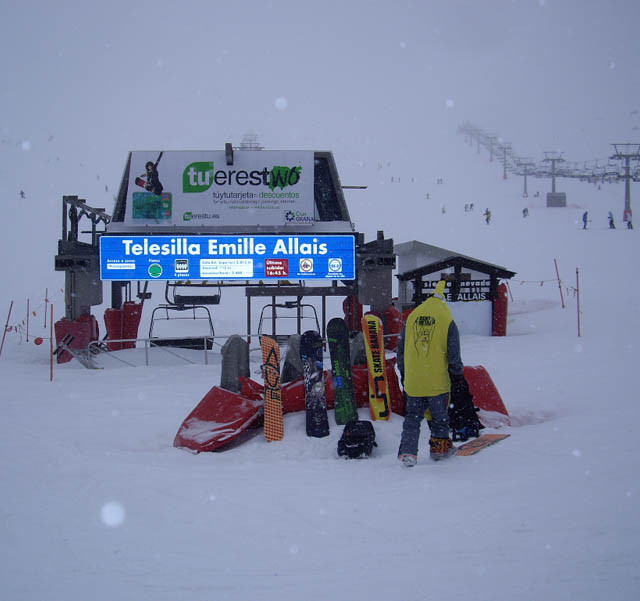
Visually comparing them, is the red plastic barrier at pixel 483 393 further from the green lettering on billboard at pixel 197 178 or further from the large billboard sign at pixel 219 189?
the green lettering on billboard at pixel 197 178

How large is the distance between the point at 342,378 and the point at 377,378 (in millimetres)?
456

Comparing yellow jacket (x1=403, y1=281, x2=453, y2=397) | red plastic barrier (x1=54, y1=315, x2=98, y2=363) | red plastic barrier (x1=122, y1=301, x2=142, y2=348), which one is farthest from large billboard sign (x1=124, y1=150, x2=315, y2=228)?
yellow jacket (x1=403, y1=281, x2=453, y2=397)

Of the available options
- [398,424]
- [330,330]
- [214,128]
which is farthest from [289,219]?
[214,128]

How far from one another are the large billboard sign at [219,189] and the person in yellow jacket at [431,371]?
9279mm

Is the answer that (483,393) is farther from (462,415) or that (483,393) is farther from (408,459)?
(408,459)

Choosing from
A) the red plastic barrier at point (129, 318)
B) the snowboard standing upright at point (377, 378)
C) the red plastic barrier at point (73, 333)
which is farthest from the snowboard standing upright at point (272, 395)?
the red plastic barrier at point (129, 318)

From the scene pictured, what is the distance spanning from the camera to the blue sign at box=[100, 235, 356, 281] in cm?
1337

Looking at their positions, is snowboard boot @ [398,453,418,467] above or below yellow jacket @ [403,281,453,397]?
below

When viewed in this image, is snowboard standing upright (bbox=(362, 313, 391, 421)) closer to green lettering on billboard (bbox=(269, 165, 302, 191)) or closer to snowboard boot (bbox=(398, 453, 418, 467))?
snowboard boot (bbox=(398, 453, 418, 467))

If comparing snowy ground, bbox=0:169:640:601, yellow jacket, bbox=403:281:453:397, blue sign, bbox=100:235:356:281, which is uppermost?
blue sign, bbox=100:235:356:281

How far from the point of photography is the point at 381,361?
676 centimetres

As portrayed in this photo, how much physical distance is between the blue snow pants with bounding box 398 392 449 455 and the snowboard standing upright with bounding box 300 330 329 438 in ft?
4.15

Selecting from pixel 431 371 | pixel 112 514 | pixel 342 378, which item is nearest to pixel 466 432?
pixel 431 371

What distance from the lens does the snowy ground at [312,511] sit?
3.20 meters
